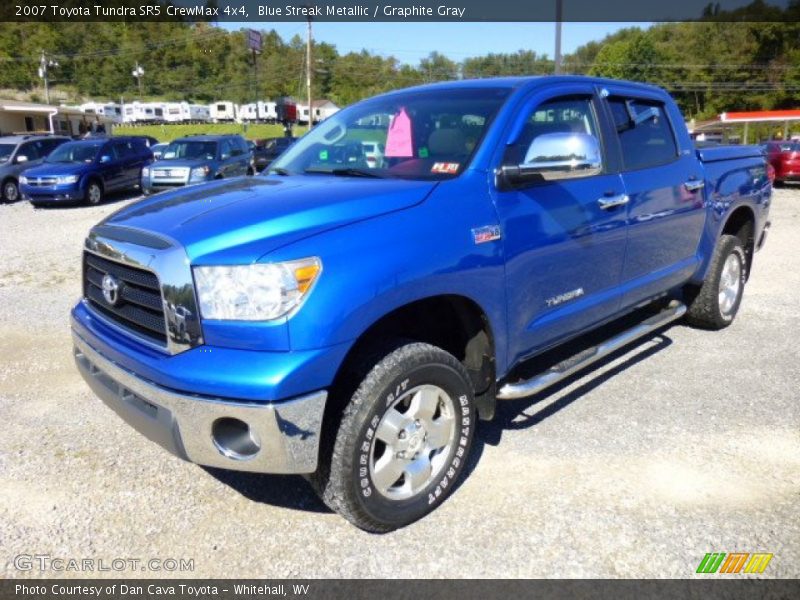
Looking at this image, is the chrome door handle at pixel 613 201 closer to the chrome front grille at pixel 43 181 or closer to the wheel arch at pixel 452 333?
the wheel arch at pixel 452 333

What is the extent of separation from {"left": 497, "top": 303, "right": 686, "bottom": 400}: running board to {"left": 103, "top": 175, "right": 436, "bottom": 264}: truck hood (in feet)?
3.69

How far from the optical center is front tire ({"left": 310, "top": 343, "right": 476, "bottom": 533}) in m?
2.48

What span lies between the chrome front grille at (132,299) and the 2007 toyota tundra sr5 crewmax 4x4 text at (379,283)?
1 cm

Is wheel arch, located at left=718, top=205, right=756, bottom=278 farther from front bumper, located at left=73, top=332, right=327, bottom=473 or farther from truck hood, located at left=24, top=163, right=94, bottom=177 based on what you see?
truck hood, located at left=24, top=163, right=94, bottom=177

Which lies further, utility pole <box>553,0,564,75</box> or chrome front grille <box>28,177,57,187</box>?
utility pole <box>553,0,564,75</box>

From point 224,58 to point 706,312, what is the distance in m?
123

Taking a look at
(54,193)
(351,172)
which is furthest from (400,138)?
(54,193)

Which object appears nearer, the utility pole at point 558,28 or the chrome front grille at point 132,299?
Answer: the chrome front grille at point 132,299

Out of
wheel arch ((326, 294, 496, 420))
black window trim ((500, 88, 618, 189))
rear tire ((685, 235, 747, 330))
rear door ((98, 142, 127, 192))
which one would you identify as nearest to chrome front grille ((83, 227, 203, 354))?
wheel arch ((326, 294, 496, 420))

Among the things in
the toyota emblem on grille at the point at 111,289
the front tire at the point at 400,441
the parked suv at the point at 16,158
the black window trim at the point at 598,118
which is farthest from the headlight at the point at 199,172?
the front tire at the point at 400,441

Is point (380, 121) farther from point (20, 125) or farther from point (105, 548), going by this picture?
point (20, 125)

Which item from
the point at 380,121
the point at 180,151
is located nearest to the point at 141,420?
the point at 380,121

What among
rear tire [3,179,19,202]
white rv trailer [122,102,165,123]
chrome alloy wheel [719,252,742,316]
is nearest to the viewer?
Result: chrome alloy wheel [719,252,742,316]

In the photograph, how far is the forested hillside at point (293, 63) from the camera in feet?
272
